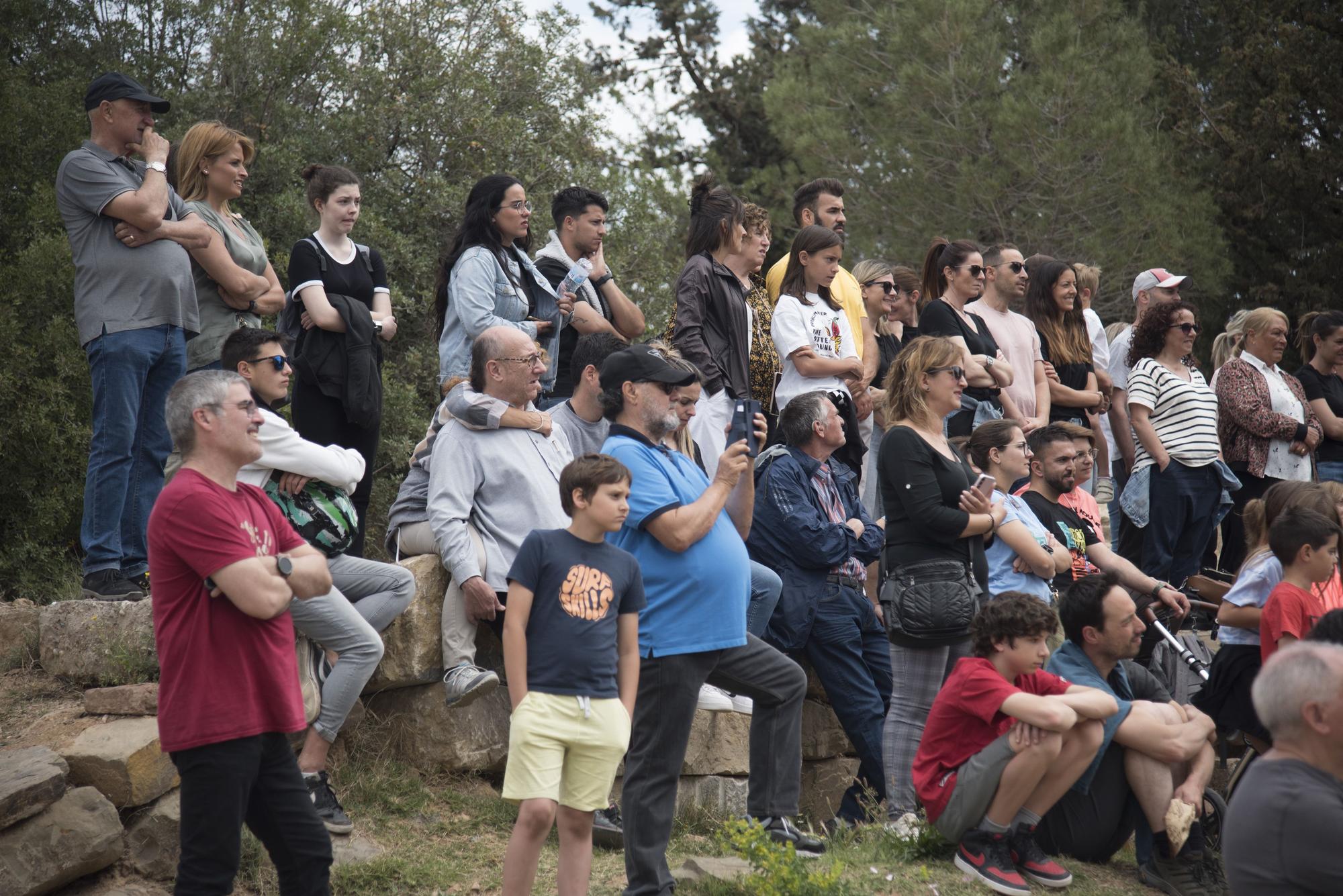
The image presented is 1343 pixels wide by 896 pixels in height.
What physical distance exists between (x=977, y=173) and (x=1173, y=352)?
31.0 feet

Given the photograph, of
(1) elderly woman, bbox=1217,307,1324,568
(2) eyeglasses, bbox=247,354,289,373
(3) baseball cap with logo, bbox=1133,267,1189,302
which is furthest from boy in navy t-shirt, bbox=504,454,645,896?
(3) baseball cap with logo, bbox=1133,267,1189,302

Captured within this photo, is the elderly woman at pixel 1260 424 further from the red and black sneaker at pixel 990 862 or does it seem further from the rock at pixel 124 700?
the rock at pixel 124 700

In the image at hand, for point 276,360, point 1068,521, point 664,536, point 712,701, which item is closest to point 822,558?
point 712,701

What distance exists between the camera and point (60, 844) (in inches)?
186

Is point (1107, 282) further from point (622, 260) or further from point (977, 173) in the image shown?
point (622, 260)

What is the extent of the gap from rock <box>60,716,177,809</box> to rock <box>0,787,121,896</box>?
0.09 m

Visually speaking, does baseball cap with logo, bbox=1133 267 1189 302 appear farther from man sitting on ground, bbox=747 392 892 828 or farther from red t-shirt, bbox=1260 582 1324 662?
man sitting on ground, bbox=747 392 892 828

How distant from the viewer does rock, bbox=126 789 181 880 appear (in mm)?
5016

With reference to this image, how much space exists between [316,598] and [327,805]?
88cm

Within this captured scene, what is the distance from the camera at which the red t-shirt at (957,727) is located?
5398 millimetres

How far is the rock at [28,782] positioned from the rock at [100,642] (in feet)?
1.98

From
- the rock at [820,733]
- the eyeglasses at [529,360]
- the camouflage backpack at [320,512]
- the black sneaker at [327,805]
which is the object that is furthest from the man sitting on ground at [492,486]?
the rock at [820,733]

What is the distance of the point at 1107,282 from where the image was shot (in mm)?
17141

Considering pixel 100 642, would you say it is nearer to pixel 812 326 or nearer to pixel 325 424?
pixel 325 424
